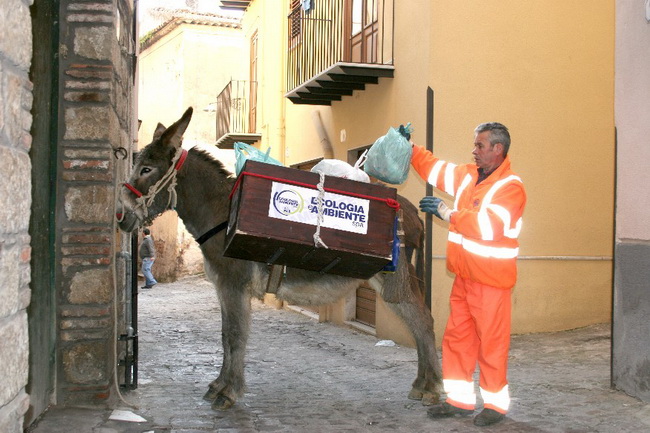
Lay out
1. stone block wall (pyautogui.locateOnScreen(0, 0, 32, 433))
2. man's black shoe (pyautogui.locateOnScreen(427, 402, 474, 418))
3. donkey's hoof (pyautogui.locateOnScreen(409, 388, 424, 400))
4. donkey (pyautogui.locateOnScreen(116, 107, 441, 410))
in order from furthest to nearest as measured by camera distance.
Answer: donkey's hoof (pyautogui.locateOnScreen(409, 388, 424, 400)) < donkey (pyautogui.locateOnScreen(116, 107, 441, 410)) < man's black shoe (pyautogui.locateOnScreen(427, 402, 474, 418)) < stone block wall (pyautogui.locateOnScreen(0, 0, 32, 433))

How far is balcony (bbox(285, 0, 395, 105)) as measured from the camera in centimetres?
909

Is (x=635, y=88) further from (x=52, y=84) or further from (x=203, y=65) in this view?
(x=203, y=65)

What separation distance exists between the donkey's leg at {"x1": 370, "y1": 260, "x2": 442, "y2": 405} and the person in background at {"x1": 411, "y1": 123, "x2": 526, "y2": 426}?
58cm

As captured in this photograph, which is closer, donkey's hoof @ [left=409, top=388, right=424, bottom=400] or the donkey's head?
the donkey's head

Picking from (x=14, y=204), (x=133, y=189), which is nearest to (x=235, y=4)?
(x=133, y=189)

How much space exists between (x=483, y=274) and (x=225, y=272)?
1.96 meters

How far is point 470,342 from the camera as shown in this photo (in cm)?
480

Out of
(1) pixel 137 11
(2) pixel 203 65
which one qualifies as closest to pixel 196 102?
(2) pixel 203 65

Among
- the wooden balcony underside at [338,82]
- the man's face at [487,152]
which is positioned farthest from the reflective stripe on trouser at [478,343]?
the wooden balcony underside at [338,82]

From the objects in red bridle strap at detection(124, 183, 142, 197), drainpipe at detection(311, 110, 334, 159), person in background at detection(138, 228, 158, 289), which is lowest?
person in background at detection(138, 228, 158, 289)

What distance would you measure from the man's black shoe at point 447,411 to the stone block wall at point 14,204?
291 centimetres

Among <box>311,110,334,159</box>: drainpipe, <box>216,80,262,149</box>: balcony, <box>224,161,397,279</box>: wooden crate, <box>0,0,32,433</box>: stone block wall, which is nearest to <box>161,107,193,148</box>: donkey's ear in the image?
<box>224,161,397,279</box>: wooden crate

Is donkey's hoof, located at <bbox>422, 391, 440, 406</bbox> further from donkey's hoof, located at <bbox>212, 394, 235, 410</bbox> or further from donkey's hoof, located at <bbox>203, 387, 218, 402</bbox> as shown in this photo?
donkey's hoof, located at <bbox>203, 387, 218, 402</bbox>

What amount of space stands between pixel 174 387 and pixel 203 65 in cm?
1841
